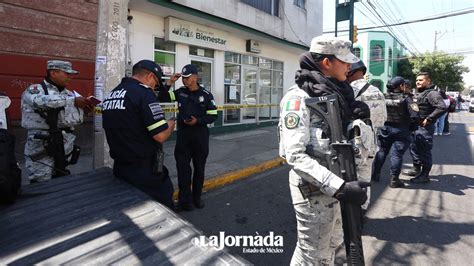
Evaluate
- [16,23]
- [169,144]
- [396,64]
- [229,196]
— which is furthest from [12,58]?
[396,64]

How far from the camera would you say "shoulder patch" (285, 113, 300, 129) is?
192 centimetres

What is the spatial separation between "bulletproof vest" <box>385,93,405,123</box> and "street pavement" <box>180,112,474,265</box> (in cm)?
118

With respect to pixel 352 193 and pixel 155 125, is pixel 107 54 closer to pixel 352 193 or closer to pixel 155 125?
pixel 155 125

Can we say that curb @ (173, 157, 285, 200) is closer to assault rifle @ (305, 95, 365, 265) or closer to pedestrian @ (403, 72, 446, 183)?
pedestrian @ (403, 72, 446, 183)

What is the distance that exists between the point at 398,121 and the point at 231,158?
3.38m

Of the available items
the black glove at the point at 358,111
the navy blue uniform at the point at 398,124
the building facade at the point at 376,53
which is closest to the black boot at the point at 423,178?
the navy blue uniform at the point at 398,124

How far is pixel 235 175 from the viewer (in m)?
5.76

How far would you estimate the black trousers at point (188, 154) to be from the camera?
4.18 m

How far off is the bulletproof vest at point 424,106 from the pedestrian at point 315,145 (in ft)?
13.5

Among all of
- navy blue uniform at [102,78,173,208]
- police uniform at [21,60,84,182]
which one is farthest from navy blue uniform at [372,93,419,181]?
police uniform at [21,60,84,182]

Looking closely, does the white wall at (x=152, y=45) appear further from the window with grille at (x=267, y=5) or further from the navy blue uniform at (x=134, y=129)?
the navy blue uniform at (x=134, y=129)

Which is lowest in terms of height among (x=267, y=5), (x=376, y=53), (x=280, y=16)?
(x=280, y=16)

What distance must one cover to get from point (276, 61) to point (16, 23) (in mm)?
9727

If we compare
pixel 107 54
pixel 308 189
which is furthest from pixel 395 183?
pixel 107 54
